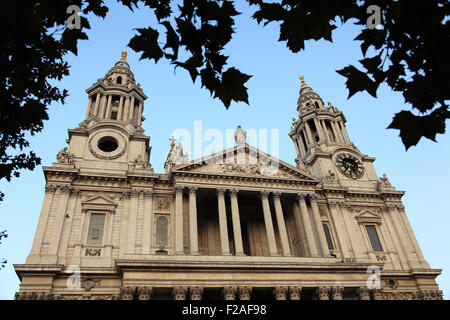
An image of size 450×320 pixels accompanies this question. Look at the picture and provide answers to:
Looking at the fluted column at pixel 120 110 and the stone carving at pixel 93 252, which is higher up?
the fluted column at pixel 120 110

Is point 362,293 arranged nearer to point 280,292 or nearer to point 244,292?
point 280,292

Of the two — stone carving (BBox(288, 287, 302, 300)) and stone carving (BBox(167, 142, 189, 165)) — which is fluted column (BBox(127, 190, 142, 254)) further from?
stone carving (BBox(288, 287, 302, 300))

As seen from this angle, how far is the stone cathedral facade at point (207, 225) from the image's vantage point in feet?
69.6

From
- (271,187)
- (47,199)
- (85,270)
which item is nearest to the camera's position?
(85,270)

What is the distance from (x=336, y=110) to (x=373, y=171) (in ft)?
29.2

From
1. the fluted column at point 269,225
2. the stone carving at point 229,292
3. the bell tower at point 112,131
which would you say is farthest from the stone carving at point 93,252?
the fluted column at point 269,225

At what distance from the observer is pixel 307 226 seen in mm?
26703

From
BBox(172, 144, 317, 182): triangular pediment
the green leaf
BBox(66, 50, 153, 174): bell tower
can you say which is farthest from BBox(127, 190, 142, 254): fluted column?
the green leaf

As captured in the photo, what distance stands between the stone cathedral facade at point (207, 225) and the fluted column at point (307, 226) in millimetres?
85

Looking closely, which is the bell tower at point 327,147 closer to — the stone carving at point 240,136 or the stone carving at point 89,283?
the stone carving at point 240,136

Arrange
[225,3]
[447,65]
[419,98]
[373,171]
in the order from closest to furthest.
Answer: [447,65]
[419,98]
[225,3]
[373,171]
